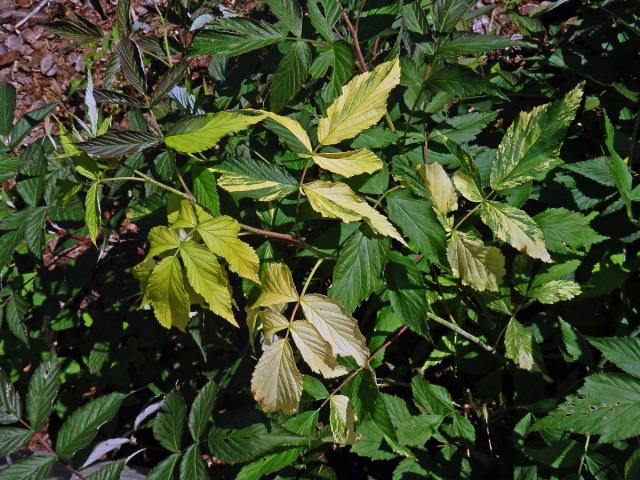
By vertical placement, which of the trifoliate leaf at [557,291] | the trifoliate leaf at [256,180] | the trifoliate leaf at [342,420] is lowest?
the trifoliate leaf at [342,420]

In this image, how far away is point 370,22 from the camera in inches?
53.2

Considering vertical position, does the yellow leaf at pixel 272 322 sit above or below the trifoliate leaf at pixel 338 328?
below

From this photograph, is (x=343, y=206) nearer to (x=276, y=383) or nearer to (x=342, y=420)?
(x=276, y=383)

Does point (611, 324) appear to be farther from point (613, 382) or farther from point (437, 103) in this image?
point (437, 103)

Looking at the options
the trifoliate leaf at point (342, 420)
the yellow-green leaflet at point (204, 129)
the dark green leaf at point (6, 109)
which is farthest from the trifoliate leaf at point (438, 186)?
the dark green leaf at point (6, 109)

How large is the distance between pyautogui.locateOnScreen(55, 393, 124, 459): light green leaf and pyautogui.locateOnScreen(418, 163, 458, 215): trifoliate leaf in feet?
2.84

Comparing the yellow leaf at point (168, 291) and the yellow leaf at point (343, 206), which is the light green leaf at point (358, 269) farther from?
the yellow leaf at point (168, 291)

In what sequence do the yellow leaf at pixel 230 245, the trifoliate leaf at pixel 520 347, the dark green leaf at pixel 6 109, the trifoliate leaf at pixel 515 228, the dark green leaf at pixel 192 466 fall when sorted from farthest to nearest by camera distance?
the dark green leaf at pixel 6 109, the trifoliate leaf at pixel 520 347, the dark green leaf at pixel 192 466, the trifoliate leaf at pixel 515 228, the yellow leaf at pixel 230 245

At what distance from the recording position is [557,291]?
1.47 metres

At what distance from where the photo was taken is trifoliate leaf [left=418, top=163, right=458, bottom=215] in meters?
1.19

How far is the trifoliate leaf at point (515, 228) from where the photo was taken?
1.13 meters

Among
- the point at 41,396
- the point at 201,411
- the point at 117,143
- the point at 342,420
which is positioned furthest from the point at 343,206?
the point at 41,396

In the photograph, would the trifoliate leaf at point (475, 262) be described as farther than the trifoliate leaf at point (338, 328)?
Yes

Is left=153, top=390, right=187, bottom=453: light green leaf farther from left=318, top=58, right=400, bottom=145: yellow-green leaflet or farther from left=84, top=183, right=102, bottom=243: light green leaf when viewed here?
left=318, top=58, right=400, bottom=145: yellow-green leaflet
